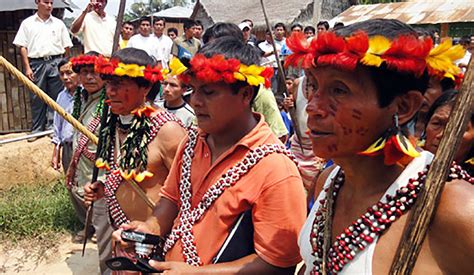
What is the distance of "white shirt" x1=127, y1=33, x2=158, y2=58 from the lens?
9148 mm

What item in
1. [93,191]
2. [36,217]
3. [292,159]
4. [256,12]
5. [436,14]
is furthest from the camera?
[256,12]

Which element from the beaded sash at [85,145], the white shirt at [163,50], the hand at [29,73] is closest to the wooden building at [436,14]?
the white shirt at [163,50]

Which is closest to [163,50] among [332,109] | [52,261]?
[52,261]

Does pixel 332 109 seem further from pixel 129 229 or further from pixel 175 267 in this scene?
pixel 129 229

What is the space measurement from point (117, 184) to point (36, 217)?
11.1 ft

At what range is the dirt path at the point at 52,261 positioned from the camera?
5.23m

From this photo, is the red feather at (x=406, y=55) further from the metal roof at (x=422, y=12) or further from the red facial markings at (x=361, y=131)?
the metal roof at (x=422, y=12)

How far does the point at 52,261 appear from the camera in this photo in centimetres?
543

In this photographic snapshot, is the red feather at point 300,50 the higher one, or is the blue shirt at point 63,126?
the red feather at point 300,50

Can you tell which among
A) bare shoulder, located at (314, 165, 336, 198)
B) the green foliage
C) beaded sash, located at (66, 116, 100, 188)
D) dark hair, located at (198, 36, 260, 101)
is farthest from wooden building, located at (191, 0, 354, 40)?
bare shoulder, located at (314, 165, 336, 198)

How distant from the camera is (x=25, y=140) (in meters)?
8.08

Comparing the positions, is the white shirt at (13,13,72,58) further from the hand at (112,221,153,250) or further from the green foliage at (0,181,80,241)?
the hand at (112,221,153,250)

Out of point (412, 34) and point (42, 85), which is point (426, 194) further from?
point (42, 85)

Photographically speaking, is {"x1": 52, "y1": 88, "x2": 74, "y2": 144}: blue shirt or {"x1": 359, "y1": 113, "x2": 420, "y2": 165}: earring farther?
{"x1": 52, "y1": 88, "x2": 74, "y2": 144}: blue shirt
